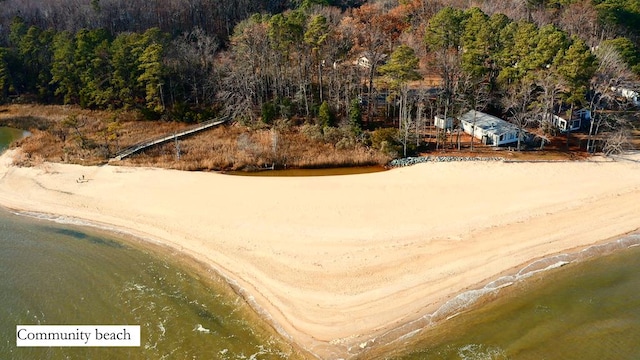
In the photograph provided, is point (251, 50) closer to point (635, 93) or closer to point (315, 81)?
point (315, 81)

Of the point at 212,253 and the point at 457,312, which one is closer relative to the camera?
the point at 457,312

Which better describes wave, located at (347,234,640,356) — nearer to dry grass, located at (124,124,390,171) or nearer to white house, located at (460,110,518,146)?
white house, located at (460,110,518,146)

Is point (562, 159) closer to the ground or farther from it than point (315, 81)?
closer to the ground

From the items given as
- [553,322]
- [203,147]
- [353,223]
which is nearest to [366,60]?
[203,147]

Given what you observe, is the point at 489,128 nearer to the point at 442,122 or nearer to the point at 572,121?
the point at 442,122

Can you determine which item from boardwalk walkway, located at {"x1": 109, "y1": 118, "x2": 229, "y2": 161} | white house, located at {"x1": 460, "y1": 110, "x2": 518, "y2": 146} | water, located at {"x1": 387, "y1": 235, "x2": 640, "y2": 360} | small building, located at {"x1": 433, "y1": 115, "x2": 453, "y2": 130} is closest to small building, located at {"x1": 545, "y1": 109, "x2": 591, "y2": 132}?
white house, located at {"x1": 460, "y1": 110, "x2": 518, "y2": 146}

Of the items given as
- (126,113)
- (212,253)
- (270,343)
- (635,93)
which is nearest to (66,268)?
(212,253)
